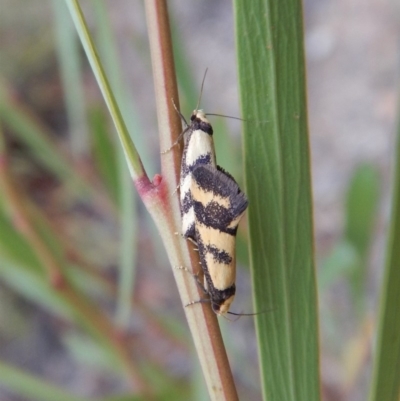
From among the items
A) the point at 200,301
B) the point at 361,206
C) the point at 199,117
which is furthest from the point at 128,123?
the point at 361,206

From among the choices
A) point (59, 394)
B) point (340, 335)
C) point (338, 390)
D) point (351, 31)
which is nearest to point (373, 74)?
point (351, 31)

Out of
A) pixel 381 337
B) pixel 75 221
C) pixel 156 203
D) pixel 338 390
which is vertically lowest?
pixel 338 390

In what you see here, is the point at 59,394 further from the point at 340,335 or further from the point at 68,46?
the point at 340,335

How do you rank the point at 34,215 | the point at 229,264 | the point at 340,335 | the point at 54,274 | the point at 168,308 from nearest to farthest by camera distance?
the point at 229,264, the point at 54,274, the point at 34,215, the point at 340,335, the point at 168,308

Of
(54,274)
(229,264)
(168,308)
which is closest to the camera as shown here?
(229,264)

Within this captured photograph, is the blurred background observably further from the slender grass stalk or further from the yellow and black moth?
the slender grass stalk

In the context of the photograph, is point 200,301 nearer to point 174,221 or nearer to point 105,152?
point 174,221

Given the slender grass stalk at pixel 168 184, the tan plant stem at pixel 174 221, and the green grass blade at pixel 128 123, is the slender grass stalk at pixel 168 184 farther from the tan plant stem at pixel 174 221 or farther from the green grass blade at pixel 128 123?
the green grass blade at pixel 128 123

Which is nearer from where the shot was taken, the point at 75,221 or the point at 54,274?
the point at 54,274
